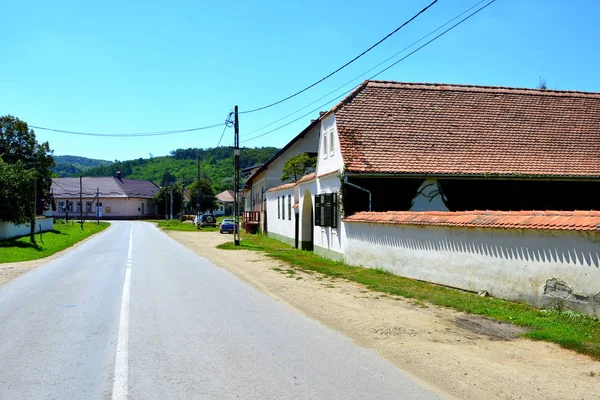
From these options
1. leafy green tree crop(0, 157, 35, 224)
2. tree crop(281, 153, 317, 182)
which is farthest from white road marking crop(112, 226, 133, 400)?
tree crop(281, 153, 317, 182)

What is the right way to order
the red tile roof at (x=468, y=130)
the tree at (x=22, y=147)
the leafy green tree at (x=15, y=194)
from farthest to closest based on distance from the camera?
1. the tree at (x=22, y=147)
2. the leafy green tree at (x=15, y=194)
3. the red tile roof at (x=468, y=130)

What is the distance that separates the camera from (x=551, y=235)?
31.8 feet

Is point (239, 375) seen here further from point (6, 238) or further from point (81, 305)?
point (6, 238)

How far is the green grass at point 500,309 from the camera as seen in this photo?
7.91m

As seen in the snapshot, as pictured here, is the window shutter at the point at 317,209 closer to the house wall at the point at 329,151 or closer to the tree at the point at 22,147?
the house wall at the point at 329,151

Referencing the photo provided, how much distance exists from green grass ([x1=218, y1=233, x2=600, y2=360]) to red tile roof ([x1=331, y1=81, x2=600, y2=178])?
5.17m

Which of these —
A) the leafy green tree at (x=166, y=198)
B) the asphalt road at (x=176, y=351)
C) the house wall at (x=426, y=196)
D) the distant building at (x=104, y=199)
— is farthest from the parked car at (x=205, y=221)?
the asphalt road at (x=176, y=351)

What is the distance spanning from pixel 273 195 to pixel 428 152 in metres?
17.8

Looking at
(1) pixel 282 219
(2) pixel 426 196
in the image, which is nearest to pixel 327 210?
(2) pixel 426 196

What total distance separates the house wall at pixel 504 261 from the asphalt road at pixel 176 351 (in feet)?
13.2

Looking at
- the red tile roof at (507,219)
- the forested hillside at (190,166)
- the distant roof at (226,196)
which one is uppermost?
the forested hillside at (190,166)

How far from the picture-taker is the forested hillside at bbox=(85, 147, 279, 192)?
459 feet

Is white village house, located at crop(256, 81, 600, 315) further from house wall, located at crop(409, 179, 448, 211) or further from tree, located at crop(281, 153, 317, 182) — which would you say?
tree, located at crop(281, 153, 317, 182)

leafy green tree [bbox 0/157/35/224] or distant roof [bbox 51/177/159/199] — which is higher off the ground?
distant roof [bbox 51/177/159/199]
